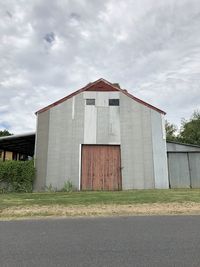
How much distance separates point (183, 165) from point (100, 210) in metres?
10.4

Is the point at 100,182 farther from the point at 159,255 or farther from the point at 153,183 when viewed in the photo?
the point at 159,255

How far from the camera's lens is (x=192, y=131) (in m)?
41.6

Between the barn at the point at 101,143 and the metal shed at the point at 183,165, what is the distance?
146cm

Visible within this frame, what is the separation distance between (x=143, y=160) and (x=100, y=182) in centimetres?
278

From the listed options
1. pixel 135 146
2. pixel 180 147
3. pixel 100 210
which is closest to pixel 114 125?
pixel 135 146

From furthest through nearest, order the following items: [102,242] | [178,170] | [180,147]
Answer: [180,147] → [178,170] → [102,242]

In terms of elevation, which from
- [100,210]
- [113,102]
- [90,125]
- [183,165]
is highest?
[113,102]

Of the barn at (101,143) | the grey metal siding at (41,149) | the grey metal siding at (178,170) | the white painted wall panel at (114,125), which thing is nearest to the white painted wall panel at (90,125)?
the barn at (101,143)

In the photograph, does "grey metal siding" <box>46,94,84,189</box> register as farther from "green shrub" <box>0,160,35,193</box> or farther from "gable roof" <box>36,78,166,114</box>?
"green shrub" <box>0,160,35,193</box>

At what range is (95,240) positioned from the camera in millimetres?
5547

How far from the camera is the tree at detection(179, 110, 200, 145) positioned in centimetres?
4072

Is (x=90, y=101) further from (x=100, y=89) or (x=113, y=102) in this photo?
(x=113, y=102)

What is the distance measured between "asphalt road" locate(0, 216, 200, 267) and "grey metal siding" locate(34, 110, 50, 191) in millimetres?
8637

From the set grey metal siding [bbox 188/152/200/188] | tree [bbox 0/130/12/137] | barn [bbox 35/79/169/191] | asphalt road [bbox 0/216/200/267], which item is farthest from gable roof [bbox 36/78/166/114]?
tree [bbox 0/130/12/137]
